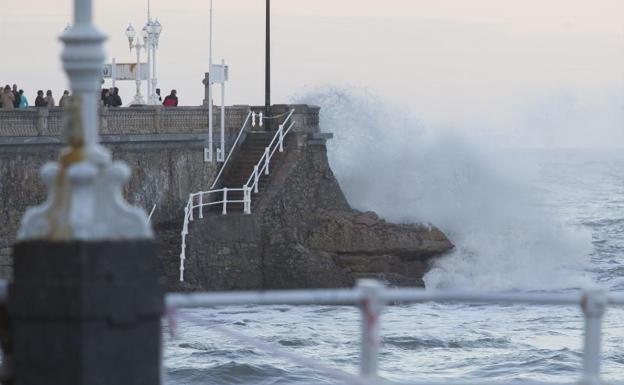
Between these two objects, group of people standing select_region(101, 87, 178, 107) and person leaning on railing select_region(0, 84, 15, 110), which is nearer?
person leaning on railing select_region(0, 84, 15, 110)

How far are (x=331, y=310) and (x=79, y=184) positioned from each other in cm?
2408

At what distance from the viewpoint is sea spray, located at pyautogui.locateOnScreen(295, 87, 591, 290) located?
37.7 metres

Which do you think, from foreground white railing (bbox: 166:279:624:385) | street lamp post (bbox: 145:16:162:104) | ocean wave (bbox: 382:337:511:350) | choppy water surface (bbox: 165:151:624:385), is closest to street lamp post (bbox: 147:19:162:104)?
street lamp post (bbox: 145:16:162:104)

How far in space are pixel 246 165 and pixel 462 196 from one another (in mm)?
7484

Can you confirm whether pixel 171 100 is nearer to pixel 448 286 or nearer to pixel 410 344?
pixel 448 286

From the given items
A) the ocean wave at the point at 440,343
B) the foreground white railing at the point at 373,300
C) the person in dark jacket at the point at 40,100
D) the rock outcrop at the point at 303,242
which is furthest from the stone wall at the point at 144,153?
the foreground white railing at the point at 373,300

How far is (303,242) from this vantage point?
109 feet

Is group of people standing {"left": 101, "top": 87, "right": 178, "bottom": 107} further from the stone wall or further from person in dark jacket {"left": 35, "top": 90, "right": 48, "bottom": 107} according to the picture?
the stone wall

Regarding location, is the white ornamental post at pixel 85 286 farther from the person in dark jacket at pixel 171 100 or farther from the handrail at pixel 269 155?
the person in dark jacket at pixel 171 100

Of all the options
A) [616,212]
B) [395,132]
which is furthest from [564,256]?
[616,212]

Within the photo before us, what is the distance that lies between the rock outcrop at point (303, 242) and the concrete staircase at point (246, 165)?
0.26 metres

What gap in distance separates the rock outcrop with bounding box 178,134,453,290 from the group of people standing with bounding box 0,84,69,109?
4.70m

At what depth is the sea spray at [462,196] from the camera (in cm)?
3766

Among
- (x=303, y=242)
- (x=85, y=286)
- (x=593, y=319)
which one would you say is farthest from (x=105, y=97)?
(x=85, y=286)
